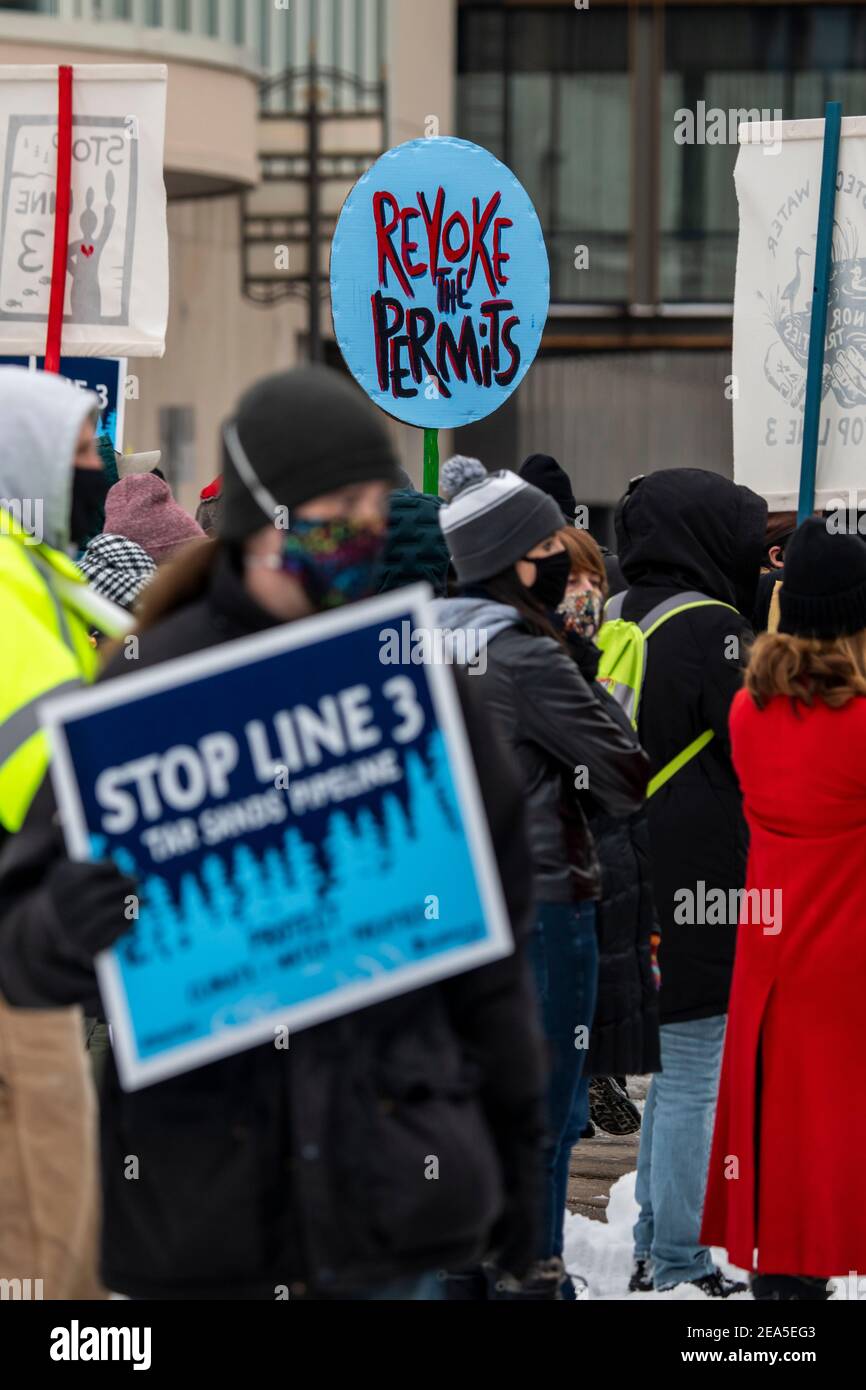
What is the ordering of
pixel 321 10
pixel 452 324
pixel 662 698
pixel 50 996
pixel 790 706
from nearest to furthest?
pixel 50 996 < pixel 790 706 < pixel 662 698 < pixel 452 324 < pixel 321 10

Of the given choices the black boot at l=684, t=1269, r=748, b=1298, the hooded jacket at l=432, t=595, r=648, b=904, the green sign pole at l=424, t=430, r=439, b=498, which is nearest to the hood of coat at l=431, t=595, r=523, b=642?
the hooded jacket at l=432, t=595, r=648, b=904

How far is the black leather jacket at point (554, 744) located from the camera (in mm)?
4195

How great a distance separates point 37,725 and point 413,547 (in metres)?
2.49

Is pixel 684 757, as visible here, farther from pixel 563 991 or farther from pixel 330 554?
pixel 330 554

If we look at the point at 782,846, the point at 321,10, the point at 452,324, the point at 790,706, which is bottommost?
the point at 782,846

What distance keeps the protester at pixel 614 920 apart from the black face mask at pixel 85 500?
1.70 m

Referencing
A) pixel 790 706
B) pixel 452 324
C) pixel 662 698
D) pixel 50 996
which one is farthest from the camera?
pixel 452 324

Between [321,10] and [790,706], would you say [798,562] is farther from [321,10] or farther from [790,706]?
[321,10]

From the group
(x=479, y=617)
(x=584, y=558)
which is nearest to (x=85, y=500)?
(x=479, y=617)

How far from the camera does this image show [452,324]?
6.36 metres

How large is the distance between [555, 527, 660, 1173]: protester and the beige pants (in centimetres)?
148

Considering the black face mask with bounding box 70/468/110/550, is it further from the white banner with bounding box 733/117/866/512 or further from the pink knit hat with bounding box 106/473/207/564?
the white banner with bounding box 733/117/866/512
